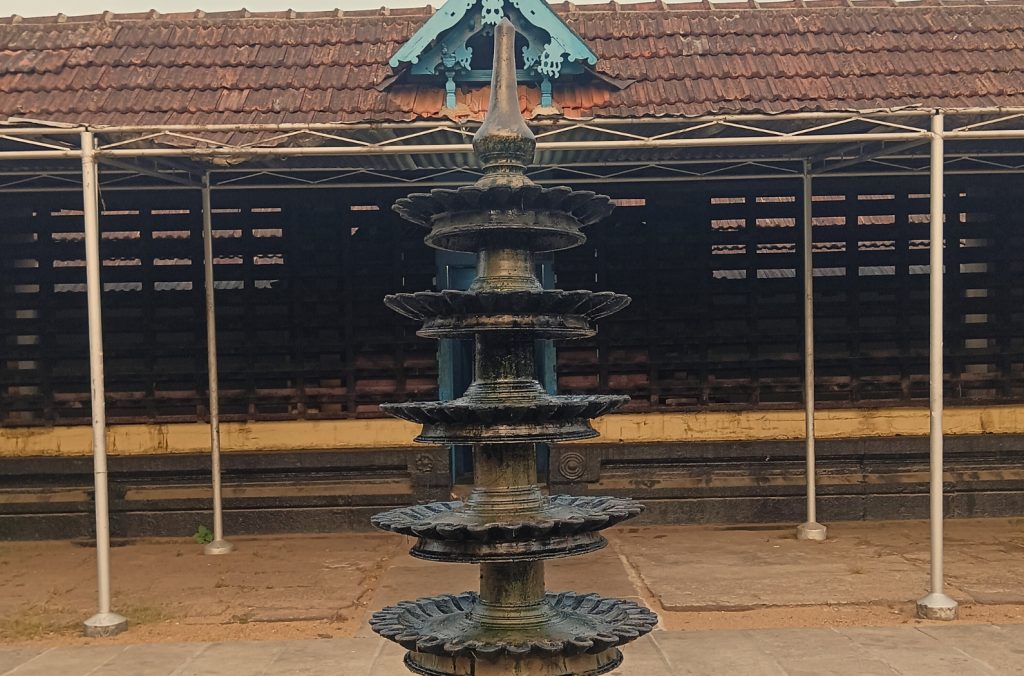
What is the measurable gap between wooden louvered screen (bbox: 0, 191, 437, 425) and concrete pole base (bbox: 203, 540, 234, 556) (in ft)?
4.73

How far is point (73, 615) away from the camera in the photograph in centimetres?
741

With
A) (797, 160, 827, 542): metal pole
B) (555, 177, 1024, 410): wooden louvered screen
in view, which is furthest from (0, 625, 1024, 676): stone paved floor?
(555, 177, 1024, 410): wooden louvered screen

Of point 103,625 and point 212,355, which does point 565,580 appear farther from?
point 212,355

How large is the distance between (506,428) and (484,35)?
596cm

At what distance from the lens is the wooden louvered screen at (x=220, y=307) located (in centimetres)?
1005

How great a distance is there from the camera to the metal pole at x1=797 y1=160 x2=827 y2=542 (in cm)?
909

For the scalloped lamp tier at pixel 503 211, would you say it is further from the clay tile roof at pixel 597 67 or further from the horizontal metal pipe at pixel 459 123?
the clay tile roof at pixel 597 67

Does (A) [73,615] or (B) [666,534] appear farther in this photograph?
(B) [666,534]

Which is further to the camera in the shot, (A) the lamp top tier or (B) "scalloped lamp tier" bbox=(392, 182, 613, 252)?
(A) the lamp top tier

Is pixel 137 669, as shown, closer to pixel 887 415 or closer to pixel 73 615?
pixel 73 615

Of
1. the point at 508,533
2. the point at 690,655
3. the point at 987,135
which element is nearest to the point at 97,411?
the point at 508,533

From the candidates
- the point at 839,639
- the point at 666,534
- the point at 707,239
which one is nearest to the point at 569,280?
the point at 707,239

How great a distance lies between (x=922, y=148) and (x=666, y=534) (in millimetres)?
4741

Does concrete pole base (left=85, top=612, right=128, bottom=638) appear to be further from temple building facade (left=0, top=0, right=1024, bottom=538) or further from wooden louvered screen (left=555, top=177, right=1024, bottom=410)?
wooden louvered screen (left=555, top=177, right=1024, bottom=410)
